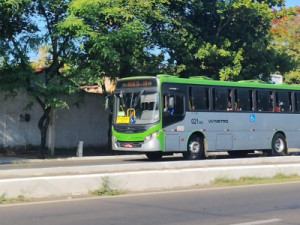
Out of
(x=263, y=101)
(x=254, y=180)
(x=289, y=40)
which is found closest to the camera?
(x=254, y=180)

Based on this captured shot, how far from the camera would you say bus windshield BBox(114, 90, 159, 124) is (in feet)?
64.4

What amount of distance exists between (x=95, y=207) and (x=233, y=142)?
13558 mm

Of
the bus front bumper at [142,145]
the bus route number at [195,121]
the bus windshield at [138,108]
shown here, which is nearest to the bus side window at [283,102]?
the bus route number at [195,121]

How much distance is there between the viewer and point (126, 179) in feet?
38.3

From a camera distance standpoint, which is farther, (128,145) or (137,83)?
(137,83)

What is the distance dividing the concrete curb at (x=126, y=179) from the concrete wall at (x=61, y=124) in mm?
12633

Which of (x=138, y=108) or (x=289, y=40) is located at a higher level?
(x=289, y=40)

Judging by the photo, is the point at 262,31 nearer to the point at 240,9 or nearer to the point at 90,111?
the point at 240,9

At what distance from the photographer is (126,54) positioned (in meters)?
24.1

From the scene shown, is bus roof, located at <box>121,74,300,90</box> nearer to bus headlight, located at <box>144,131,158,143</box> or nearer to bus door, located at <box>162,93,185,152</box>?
bus door, located at <box>162,93,185,152</box>

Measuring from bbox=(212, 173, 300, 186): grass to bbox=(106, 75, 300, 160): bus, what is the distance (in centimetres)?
589

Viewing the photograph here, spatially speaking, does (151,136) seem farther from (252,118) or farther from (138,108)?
(252,118)

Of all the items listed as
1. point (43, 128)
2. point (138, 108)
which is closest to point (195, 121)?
point (138, 108)

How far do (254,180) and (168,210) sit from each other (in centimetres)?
529
